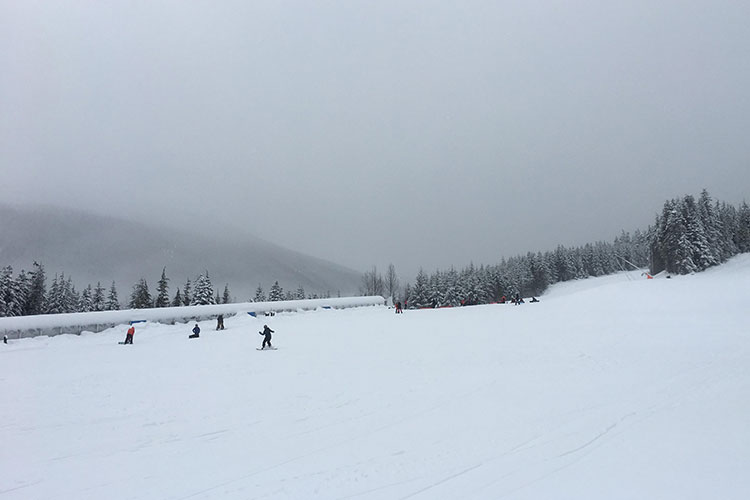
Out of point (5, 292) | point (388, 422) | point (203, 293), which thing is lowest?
point (388, 422)

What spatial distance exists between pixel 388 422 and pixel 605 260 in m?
116

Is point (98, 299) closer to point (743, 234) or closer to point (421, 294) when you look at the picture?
point (421, 294)

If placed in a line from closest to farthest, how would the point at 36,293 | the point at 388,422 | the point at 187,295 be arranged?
1. the point at 388,422
2. the point at 36,293
3. the point at 187,295

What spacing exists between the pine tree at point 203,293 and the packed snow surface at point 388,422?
38541 millimetres

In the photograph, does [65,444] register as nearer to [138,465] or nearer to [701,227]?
[138,465]

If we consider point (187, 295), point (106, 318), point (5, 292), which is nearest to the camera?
point (106, 318)

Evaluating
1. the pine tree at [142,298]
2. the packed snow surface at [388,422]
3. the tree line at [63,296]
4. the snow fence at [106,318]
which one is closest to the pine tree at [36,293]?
the tree line at [63,296]

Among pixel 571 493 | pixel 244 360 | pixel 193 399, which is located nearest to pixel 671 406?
pixel 571 493

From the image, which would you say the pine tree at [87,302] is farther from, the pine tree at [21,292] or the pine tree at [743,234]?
the pine tree at [743,234]

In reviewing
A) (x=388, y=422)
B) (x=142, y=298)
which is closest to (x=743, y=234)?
(x=388, y=422)

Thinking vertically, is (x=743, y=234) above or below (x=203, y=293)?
above

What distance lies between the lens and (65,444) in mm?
6699

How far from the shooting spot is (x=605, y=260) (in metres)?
103

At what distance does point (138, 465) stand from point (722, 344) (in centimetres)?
1972
